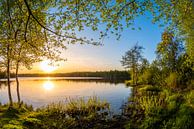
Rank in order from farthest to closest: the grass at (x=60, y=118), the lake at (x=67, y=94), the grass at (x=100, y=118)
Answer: the lake at (x=67, y=94)
the grass at (x=60, y=118)
the grass at (x=100, y=118)

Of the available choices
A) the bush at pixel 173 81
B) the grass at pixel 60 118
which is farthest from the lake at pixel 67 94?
the bush at pixel 173 81

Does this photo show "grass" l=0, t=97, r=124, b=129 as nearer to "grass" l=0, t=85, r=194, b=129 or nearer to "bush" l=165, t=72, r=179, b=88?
"grass" l=0, t=85, r=194, b=129

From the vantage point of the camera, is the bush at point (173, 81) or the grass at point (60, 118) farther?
the bush at point (173, 81)

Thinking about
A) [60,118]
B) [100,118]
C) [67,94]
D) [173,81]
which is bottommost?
[67,94]

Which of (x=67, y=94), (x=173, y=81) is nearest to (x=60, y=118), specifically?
(x=173, y=81)

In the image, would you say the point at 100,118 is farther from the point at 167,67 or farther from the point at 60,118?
the point at 167,67

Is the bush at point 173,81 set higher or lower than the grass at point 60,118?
higher

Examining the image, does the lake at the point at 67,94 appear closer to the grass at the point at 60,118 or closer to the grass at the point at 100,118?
the grass at the point at 60,118

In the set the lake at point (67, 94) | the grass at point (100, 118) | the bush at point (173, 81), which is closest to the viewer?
the grass at point (100, 118)

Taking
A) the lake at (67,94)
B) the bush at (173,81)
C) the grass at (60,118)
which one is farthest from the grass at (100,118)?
the bush at (173,81)

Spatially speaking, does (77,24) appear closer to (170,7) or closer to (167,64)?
(170,7)

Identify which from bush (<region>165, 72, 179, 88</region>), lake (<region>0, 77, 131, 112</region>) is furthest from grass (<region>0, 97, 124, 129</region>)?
bush (<region>165, 72, 179, 88</region>)

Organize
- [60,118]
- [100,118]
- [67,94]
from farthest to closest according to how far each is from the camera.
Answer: [67,94] → [100,118] → [60,118]

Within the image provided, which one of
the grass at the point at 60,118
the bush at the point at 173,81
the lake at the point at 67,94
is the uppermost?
the bush at the point at 173,81
